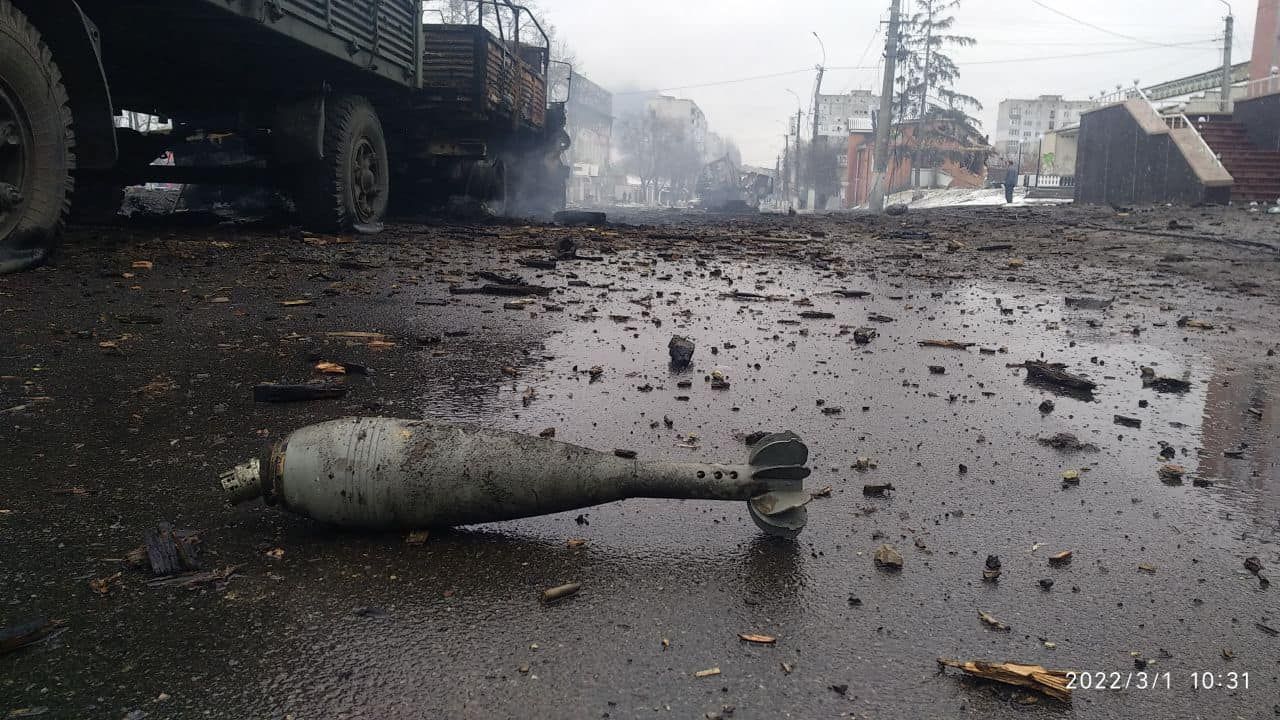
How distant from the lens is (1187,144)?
21500 millimetres

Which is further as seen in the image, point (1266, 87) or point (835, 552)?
point (1266, 87)

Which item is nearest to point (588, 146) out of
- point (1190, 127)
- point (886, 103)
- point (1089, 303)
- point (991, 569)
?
point (886, 103)

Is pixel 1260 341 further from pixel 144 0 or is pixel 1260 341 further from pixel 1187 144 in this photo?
pixel 1187 144

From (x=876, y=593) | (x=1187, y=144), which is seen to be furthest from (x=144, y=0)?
(x=1187, y=144)

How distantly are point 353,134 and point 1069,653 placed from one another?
8939 mm

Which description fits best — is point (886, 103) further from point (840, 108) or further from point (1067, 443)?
point (840, 108)

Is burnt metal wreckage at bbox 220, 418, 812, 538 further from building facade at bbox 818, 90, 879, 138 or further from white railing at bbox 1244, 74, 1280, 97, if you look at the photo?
building facade at bbox 818, 90, 879, 138

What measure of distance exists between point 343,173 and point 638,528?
7713mm

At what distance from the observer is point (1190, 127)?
22.3 m

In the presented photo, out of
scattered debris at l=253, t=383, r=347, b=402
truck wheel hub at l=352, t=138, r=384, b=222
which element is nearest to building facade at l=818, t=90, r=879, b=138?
truck wheel hub at l=352, t=138, r=384, b=222

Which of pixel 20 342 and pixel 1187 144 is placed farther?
pixel 1187 144

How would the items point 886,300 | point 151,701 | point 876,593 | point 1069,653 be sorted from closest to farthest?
point 151,701
point 1069,653
point 876,593
point 886,300

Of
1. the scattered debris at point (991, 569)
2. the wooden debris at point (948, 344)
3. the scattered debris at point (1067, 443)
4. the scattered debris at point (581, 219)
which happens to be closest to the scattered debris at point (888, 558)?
the scattered debris at point (991, 569)

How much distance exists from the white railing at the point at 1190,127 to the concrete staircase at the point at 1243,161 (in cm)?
35
